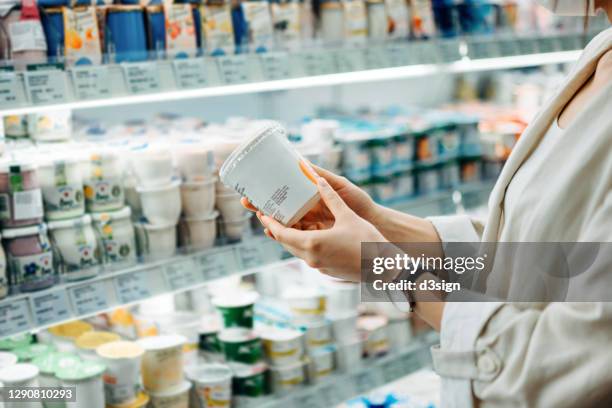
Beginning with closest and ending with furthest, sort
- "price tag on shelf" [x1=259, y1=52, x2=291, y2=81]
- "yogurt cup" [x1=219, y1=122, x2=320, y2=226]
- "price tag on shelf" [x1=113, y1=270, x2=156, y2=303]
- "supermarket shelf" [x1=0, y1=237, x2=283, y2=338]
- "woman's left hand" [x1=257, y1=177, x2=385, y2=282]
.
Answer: "woman's left hand" [x1=257, y1=177, x2=385, y2=282], "yogurt cup" [x1=219, y1=122, x2=320, y2=226], "supermarket shelf" [x1=0, y1=237, x2=283, y2=338], "price tag on shelf" [x1=113, y1=270, x2=156, y2=303], "price tag on shelf" [x1=259, y1=52, x2=291, y2=81]

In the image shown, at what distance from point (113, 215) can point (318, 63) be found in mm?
567

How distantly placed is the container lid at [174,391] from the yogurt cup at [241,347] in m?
0.17

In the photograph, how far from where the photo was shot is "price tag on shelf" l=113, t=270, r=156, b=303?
4.53 feet

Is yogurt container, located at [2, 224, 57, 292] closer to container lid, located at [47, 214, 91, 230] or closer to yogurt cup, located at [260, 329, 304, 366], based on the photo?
container lid, located at [47, 214, 91, 230]

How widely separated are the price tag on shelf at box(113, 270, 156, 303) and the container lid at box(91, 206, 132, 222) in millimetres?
134

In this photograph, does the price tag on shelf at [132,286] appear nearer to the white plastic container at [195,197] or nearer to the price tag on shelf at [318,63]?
the white plastic container at [195,197]

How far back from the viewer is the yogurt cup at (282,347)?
1777mm

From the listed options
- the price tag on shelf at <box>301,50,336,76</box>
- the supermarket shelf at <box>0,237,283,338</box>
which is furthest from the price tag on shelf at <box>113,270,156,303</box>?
the price tag on shelf at <box>301,50,336,76</box>

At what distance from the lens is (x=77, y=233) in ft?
4.66

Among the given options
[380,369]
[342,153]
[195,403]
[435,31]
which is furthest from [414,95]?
[195,403]

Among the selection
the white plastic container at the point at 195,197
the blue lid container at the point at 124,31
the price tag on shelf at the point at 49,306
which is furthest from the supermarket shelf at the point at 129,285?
the blue lid container at the point at 124,31

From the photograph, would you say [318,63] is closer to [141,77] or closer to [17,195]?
[141,77]

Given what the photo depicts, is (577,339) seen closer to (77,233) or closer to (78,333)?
(77,233)

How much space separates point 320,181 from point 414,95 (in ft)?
7.64
